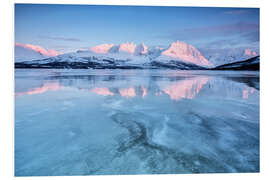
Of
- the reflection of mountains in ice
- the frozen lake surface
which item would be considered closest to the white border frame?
the frozen lake surface

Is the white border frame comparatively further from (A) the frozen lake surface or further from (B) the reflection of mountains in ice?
(B) the reflection of mountains in ice

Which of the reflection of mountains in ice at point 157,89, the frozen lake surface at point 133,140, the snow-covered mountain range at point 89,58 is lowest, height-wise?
the frozen lake surface at point 133,140

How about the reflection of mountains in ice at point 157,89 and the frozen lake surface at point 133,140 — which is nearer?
the frozen lake surface at point 133,140

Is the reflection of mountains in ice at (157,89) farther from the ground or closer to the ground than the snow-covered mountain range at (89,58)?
closer to the ground

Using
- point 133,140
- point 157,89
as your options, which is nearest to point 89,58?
point 157,89

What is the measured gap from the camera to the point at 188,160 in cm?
245
